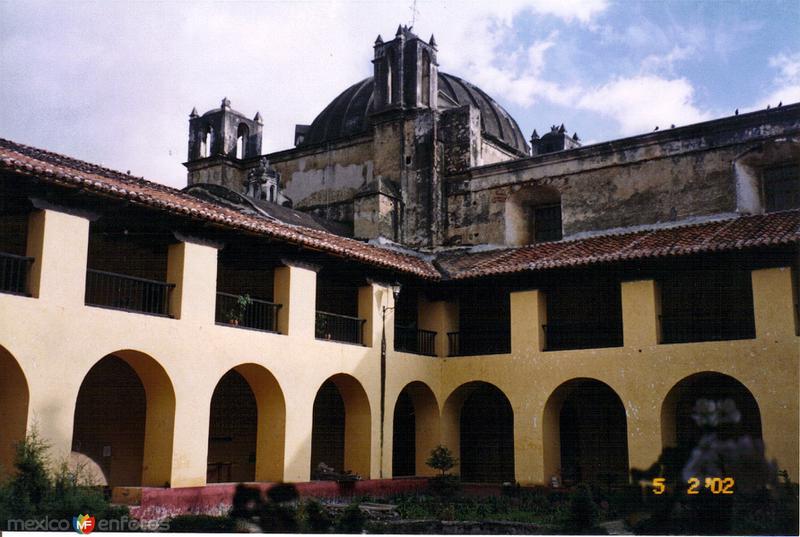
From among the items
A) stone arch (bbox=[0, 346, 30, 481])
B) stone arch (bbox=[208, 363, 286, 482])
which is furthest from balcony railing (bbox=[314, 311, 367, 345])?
stone arch (bbox=[0, 346, 30, 481])

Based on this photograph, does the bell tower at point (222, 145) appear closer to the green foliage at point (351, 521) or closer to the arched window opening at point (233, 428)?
the arched window opening at point (233, 428)

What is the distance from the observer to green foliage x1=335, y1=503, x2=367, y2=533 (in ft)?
50.0

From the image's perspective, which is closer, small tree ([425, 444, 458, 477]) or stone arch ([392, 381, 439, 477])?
small tree ([425, 444, 458, 477])

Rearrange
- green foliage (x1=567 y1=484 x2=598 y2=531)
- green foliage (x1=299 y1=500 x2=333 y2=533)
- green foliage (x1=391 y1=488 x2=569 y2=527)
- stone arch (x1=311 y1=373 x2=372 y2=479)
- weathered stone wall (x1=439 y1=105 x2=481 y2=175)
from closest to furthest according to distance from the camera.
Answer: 1. green foliage (x1=299 y1=500 x2=333 y2=533)
2. green foliage (x1=567 y1=484 x2=598 y2=531)
3. green foliage (x1=391 y1=488 x2=569 y2=527)
4. stone arch (x1=311 y1=373 x2=372 y2=479)
5. weathered stone wall (x1=439 y1=105 x2=481 y2=175)

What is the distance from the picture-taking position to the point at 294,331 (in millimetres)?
19016

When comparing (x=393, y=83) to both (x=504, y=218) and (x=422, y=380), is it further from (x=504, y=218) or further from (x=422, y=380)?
(x=422, y=380)

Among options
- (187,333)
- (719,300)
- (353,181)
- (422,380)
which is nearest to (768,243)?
(719,300)

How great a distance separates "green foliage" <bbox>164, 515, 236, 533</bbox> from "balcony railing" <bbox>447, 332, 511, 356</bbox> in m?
9.90

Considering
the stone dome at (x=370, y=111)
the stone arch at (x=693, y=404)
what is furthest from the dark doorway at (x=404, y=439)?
the stone dome at (x=370, y=111)

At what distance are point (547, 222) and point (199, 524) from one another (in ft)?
48.8

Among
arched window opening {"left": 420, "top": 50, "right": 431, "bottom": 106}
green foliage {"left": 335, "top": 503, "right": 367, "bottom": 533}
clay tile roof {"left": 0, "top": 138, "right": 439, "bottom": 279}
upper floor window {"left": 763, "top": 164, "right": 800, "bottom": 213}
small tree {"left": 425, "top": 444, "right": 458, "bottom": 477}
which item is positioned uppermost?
arched window opening {"left": 420, "top": 50, "right": 431, "bottom": 106}

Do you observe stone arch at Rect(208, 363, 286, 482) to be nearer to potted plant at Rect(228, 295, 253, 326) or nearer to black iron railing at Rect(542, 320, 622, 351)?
potted plant at Rect(228, 295, 253, 326)

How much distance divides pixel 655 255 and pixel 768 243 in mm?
2371

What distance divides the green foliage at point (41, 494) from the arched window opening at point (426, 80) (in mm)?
16969
